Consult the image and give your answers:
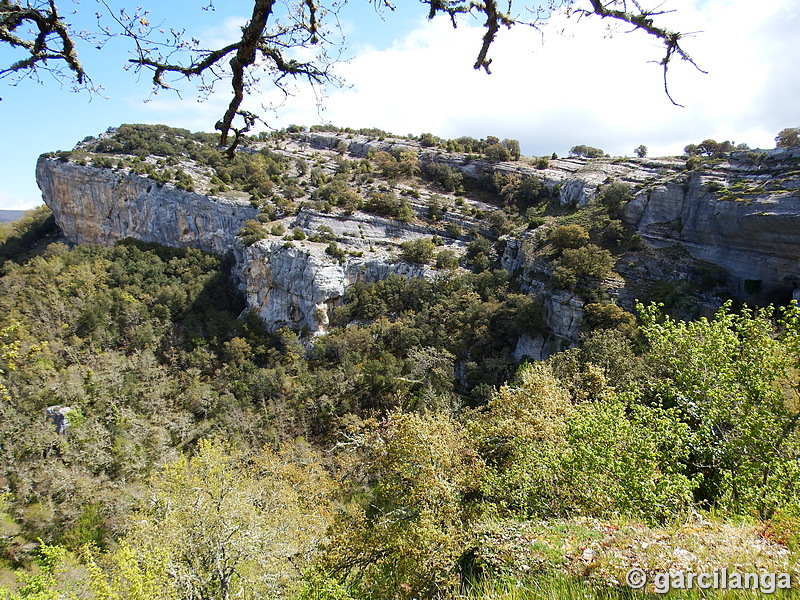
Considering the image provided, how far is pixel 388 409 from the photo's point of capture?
21.0 m

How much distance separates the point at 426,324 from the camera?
3019cm

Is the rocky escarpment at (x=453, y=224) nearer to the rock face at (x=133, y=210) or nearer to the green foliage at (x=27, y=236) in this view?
the rock face at (x=133, y=210)

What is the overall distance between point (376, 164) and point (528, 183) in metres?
23.4

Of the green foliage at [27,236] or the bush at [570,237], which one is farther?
the green foliage at [27,236]

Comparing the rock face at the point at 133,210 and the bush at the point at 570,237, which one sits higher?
the rock face at the point at 133,210

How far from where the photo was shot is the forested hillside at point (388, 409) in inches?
236

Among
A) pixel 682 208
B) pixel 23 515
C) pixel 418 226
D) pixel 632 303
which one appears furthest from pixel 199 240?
pixel 682 208

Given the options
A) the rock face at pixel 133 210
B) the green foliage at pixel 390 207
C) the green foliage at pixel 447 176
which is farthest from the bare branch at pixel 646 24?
the green foliage at pixel 447 176

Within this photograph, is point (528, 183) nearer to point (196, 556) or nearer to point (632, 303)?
point (632, 303)

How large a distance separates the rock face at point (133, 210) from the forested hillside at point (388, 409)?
181 centimetres

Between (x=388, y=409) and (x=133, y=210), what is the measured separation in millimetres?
43562

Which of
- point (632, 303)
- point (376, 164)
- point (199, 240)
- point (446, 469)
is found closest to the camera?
point (446, 469)

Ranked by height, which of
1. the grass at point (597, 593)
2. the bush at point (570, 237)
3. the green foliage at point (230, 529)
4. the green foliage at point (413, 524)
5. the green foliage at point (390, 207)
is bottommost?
the green foliage at point (230, 529)

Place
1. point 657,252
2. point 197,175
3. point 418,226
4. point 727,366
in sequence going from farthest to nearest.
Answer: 1. point 197,175
2. point 418,226
3. point 657,252
4. point 727,366
